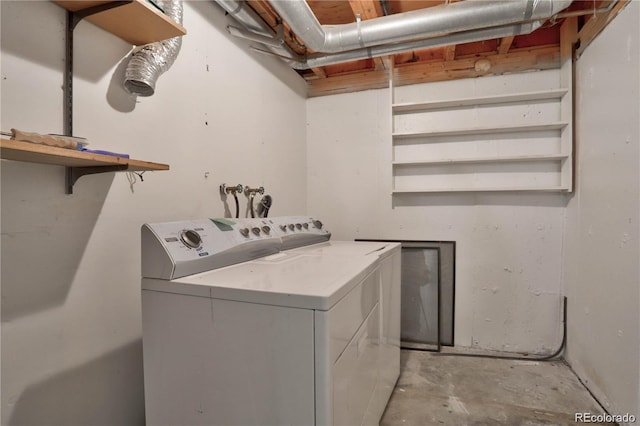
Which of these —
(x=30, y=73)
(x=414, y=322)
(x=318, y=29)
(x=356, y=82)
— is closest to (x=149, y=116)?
(x=30, y=73)

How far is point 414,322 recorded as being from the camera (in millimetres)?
2600

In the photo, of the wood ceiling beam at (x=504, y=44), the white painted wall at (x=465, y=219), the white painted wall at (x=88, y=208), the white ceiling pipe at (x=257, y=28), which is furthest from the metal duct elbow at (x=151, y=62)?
the wood ceiling beam at (x=504, y=44)

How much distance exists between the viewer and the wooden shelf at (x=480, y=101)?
2.29 m

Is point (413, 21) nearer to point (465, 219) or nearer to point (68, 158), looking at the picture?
point (465, 219)

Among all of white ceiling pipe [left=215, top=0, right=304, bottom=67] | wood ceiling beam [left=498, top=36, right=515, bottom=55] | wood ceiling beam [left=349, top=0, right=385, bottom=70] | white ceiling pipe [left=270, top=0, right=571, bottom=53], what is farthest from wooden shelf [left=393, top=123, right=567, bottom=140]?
white ceiling pipe [left=215, top=0, right=304, bottom=67]

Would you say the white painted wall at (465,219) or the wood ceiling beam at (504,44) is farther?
A: the white painted wall at (465,219)

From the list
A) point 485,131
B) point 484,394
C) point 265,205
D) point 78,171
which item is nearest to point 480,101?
point 485,131

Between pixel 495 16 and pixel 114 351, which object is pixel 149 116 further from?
pixel 495 16

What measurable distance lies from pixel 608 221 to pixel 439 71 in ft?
5.30

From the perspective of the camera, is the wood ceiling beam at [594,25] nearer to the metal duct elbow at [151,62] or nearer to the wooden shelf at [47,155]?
the metal duct elbow at [151,62]

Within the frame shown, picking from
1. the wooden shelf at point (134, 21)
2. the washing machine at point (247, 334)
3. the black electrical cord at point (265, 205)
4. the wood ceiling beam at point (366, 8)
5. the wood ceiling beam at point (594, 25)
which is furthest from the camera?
the black electrical cord at point (265, 205)

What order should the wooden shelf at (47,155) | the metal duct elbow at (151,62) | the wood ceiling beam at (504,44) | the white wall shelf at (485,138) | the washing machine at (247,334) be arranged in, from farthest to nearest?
the white wall shelf at (485,138) < the wood ceiling beam at (504,44) < the metal duct elbow at (151,62) < the washing machine at (247,334) < the wooden shelf at (47,155)

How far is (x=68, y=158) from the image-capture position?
86 centimetres

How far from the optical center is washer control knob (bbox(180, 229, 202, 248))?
1139 millimetres
